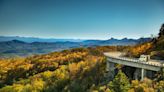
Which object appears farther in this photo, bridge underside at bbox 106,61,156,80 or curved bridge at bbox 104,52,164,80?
bridge underside at bbox 106,61,156,80

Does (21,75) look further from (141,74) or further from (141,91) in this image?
(141,91)

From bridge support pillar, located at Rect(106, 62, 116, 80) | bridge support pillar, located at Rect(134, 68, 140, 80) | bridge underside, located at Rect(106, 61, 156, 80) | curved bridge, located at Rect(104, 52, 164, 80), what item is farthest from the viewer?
bridge support pillar, located at Rect(106, 62, 116, 80)

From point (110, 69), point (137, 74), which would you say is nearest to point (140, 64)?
point (137, 74)

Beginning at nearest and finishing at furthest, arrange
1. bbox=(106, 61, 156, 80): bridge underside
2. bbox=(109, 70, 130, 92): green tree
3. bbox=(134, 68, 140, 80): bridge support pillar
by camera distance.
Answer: bbox=(109, 70, 130, 92): green tree
bbox=(106, 61, 156, 80): bridge underside
bbox=(134, 68, 140, 80): bridge support pillar

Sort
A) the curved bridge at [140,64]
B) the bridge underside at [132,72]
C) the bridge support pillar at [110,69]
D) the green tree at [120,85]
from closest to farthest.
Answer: the green tree at [120,85]
the curved bridge at [140,64]
the bridge underside at [132,72]
the bridge support pillar at [110,69]

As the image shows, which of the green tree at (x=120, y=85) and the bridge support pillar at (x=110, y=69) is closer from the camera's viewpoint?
the green tree at (x=120, y=85)

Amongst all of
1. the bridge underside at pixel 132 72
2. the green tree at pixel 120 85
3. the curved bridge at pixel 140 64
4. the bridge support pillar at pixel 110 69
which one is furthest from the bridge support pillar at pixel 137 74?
the green tree at pixel 120 85

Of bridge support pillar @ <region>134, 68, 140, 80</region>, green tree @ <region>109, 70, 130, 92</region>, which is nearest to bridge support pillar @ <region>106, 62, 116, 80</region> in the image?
bridge support pillar @ <region>134, 68, 140, 80</region>

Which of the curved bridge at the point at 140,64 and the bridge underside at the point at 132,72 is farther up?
the curved bridge at the point at 140,64

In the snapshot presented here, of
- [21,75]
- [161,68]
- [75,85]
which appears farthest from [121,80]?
[21,75]

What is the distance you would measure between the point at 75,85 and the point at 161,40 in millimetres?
29323

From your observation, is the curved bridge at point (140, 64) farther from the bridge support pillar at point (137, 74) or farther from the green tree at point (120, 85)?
the green tree at point (120, 85)

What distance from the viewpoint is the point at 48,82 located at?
89.4m

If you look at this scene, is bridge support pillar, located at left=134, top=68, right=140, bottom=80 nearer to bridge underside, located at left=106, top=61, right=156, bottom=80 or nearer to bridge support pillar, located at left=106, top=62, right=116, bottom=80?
bridge underside, located at left=106, top=61, right=156, bottom=80
